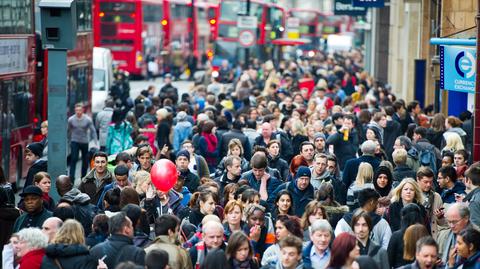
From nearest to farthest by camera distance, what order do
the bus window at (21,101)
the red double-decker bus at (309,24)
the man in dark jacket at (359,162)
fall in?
1. the man in dark jacket at (359,162)
2. the bus window at (21,101)
3. the red double-decker bus at (309,24)

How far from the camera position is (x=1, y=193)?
46.5ft

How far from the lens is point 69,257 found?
10992 mm

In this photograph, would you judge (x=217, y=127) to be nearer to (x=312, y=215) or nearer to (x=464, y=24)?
(x=464, y=24)

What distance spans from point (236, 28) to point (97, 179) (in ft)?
151

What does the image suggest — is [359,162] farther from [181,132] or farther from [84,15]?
[84,15]

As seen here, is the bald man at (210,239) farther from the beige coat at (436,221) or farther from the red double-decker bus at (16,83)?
the red double-decker bus at (16,83)

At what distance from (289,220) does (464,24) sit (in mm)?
13060

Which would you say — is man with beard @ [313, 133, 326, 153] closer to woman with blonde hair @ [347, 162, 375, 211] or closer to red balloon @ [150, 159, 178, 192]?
woman with blonde hair @ [347, 162, 375, 211]

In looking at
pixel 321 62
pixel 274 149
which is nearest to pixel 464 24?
pixel 274 149

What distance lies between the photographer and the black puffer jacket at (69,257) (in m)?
10.9

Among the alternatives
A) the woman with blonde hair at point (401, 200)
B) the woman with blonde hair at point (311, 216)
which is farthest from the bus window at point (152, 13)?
the woman with blonde hair at point (311, 216)

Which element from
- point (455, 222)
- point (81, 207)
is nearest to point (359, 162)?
point (81, 207)

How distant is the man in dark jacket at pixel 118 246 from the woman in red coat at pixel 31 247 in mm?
431

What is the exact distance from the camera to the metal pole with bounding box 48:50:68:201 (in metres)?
16.8
